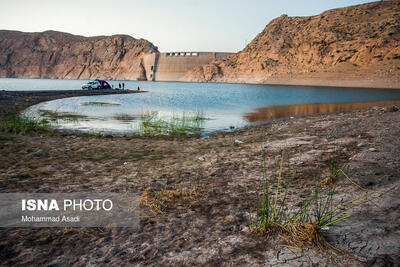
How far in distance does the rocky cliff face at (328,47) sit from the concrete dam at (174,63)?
1788cm

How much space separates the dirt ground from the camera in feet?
8.30

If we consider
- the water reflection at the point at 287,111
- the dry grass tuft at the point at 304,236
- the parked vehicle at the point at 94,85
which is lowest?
the dry grass tuft at the point at 304,236

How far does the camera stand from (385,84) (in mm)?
60469

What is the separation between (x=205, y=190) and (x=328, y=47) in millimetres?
89186

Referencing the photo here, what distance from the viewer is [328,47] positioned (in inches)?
3132

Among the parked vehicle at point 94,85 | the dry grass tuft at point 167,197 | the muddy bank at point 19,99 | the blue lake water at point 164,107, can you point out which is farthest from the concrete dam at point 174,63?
the dry grass tuft at point 167,197

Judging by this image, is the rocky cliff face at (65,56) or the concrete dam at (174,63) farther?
the rocky cliff face at (65,56)

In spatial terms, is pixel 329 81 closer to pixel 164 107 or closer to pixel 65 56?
pixel 164 107

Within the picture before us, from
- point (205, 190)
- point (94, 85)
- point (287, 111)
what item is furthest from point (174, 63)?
point (205, 190)

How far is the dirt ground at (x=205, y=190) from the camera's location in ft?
8.30

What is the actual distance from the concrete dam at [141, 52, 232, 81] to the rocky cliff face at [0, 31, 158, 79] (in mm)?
28822

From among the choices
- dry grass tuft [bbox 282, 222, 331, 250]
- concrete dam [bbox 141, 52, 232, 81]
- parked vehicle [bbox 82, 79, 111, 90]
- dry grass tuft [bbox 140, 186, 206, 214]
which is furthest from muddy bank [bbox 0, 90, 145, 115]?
concrete dam [bbox 141, 52, 232, 81]

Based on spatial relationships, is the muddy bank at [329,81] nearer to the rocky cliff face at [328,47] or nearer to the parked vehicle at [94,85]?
the rocky cliff face at [328,47]

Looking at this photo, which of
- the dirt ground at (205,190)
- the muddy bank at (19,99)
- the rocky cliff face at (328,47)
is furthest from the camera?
the rocky cliff face at (328,47)
